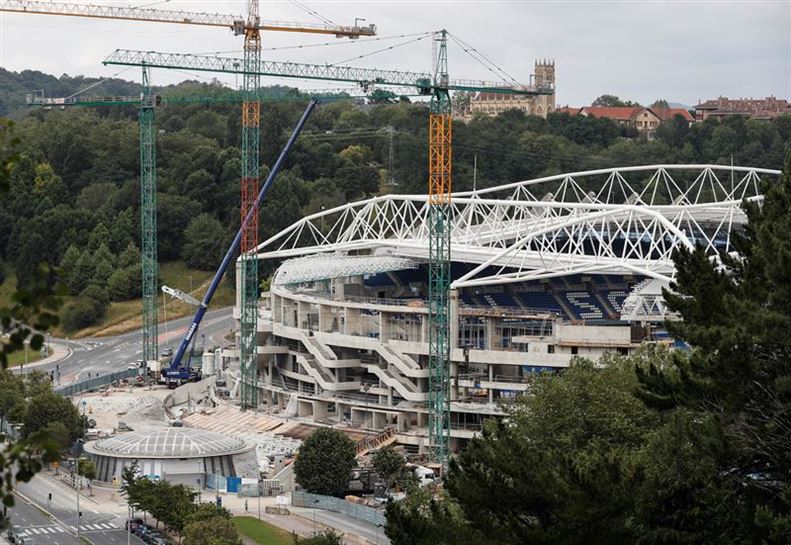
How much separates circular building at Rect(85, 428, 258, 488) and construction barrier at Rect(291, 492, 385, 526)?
5.94 metres

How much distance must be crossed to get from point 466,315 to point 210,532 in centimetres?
3483

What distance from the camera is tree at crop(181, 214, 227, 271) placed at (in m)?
179

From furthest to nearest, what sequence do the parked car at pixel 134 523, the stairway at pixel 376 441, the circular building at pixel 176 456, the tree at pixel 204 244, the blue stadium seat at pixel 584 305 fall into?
the tree at pixel 204 244, the blue stadium seat at pixel 584 305, the stairway at pixel 376 441, the circular building at pixel 176 456, the parked car at pixel 134 523

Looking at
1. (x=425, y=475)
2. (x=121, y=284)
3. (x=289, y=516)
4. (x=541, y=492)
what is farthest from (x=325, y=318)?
(x=541, y=492)

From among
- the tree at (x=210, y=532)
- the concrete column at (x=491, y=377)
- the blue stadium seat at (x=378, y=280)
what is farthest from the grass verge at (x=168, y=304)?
the tree at (x=210, y=532)

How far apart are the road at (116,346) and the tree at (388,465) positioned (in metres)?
52.0

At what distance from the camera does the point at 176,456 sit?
313ft

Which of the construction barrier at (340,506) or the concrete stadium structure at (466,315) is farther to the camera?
the concrete stadium structure at (466,315)

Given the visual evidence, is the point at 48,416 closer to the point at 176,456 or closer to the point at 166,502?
the point at 176,456

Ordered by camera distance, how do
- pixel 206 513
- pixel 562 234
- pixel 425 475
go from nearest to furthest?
pixel 206 513, pixel 425 475, pixel 562 234

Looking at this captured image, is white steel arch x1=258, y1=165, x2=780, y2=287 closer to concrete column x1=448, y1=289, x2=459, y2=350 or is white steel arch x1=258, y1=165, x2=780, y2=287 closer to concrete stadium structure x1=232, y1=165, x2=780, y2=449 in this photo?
concrete stadium structure x1=232, y1=165, x2=780, y2=449

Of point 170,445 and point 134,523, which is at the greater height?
point 170,445

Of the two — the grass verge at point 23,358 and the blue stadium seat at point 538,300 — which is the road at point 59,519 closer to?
the blue stadium seat at point 538,300

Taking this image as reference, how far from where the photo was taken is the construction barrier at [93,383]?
131075mm
